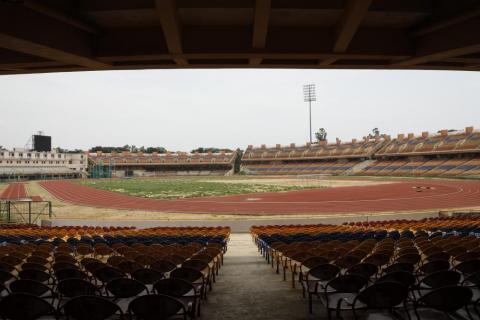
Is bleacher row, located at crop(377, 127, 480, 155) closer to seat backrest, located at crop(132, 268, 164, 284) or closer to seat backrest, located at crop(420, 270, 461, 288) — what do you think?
seat backrest, located at crop(420, 270, 461, 288)

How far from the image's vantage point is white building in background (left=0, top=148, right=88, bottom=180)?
323 feet

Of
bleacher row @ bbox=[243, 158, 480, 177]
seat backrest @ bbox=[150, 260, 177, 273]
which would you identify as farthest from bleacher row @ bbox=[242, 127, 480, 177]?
seat backrest @ bbox=[150, 260, 177, 273]

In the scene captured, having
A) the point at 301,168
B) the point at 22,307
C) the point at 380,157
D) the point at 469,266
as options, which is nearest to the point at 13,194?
the point at 22,307

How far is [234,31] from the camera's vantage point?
7199mm

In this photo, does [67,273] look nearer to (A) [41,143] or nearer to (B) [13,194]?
(B) [13,194]

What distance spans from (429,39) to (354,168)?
90.6 metres

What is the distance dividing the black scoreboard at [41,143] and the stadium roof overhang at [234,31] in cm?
12042

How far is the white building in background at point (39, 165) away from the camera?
98.3 m

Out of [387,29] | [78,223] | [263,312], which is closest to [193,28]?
[387,29]

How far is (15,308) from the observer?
12.3ft

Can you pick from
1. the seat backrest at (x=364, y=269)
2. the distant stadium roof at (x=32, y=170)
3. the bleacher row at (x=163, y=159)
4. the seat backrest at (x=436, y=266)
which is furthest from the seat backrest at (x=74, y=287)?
the bleacher row at (x=163, y=159)

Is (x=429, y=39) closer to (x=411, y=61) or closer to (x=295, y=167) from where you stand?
(x=411, y=61)

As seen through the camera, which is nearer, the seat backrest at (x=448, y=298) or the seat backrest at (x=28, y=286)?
the seat backrest at (x=448, y=298)

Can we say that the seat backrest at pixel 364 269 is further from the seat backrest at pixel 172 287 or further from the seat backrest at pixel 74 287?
the seat backrest at pixel 74 287
